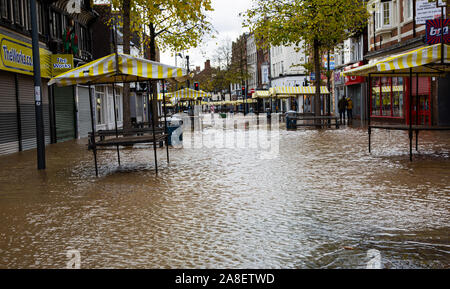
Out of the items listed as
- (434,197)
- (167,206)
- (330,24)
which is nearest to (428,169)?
(434,197)

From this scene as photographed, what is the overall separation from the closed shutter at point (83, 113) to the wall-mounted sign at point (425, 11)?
18.0 m

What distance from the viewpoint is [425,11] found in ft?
82.1

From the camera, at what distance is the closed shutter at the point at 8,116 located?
1887 centimetres

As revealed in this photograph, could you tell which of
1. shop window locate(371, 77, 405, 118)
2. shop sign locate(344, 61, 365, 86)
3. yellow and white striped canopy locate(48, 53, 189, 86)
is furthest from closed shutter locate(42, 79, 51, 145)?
shop sign locate(344, 61, 365, 86)

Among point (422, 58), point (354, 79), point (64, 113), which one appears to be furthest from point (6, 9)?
point (354, 79)

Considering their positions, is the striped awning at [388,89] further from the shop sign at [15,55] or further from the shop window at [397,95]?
the shop sign at [15,55]

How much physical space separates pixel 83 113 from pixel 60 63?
6527 mm

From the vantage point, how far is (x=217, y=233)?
5977mm

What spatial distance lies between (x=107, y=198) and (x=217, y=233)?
3099mm

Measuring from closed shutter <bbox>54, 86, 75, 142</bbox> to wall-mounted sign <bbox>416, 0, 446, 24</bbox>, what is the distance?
57.6 feet

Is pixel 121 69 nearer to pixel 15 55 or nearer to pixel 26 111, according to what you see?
pixel 15 55

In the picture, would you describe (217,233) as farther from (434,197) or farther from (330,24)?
(330,24)

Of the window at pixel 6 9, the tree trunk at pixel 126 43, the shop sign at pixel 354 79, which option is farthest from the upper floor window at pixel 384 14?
the window at pixel 6 9

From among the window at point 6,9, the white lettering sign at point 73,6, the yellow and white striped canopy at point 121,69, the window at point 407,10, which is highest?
the white lettering sign at point 73,6
